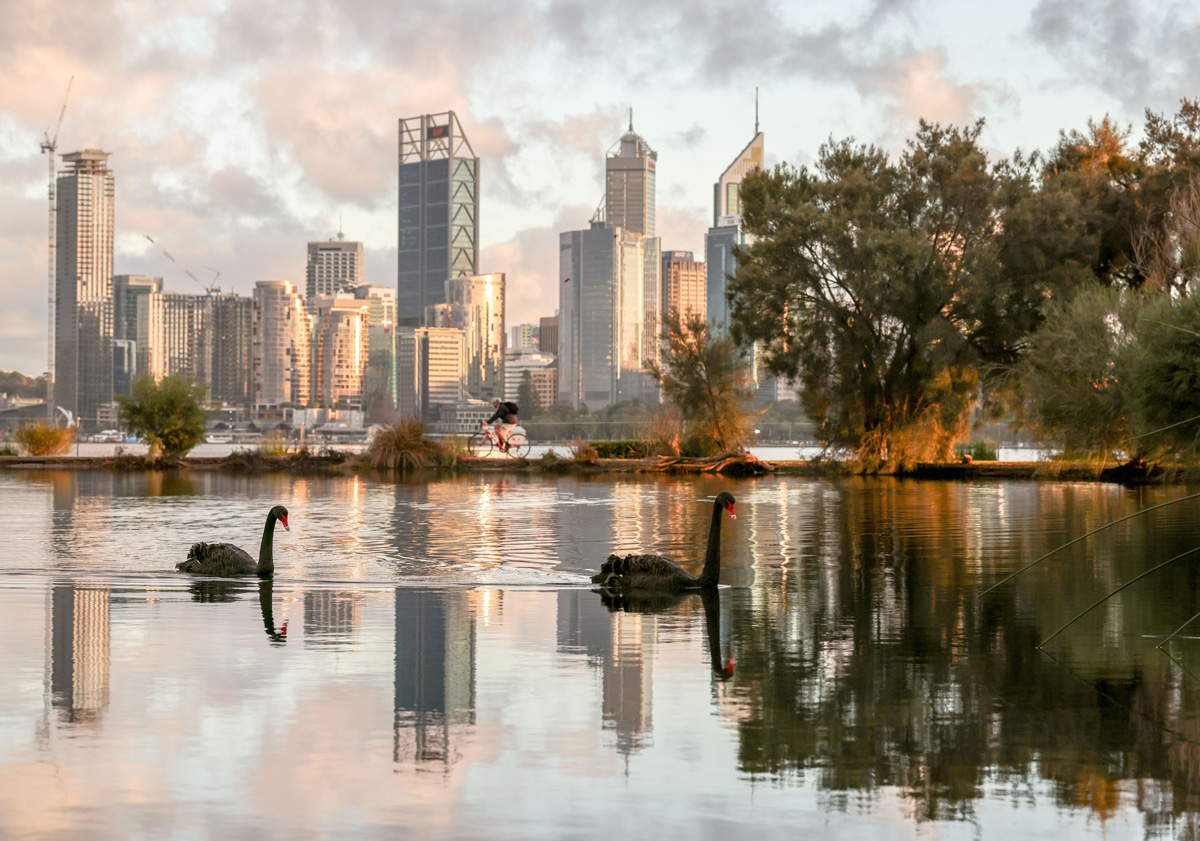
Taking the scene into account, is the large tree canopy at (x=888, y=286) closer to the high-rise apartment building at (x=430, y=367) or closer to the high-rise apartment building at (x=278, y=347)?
the high-rise apartment building at (x=430, y=367)

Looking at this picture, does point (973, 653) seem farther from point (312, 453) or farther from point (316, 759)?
point (312, 453)

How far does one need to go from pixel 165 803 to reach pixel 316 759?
0.78 metres

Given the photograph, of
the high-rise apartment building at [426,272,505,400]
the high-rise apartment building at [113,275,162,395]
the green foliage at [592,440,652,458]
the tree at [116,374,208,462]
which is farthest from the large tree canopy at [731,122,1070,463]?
the high-rise apartment building at [113,275,162,395]

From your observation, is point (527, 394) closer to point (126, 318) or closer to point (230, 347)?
point (230, 347)

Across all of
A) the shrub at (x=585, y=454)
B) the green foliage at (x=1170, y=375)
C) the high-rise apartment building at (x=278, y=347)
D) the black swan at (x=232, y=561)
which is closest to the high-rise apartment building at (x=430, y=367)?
the high-rise apartment building at (x=278, y=347)

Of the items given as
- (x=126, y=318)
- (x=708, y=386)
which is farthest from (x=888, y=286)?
(x=126, y=318)

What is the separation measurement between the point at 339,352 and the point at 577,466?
127 metres

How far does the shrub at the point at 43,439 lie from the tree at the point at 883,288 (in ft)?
80.9

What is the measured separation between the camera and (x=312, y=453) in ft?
133

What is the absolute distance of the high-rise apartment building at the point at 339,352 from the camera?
15538cm

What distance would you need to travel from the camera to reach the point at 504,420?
37.1 m

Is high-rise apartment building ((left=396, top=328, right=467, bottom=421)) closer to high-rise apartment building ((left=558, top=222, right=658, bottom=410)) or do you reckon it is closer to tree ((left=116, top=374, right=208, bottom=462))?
high-rise apartment building ((left=558, top=222, right=658, bottom=410))

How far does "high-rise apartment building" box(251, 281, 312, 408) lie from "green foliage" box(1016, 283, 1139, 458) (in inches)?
5214

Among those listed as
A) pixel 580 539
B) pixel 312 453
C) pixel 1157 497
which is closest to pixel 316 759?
pixel 580 539
